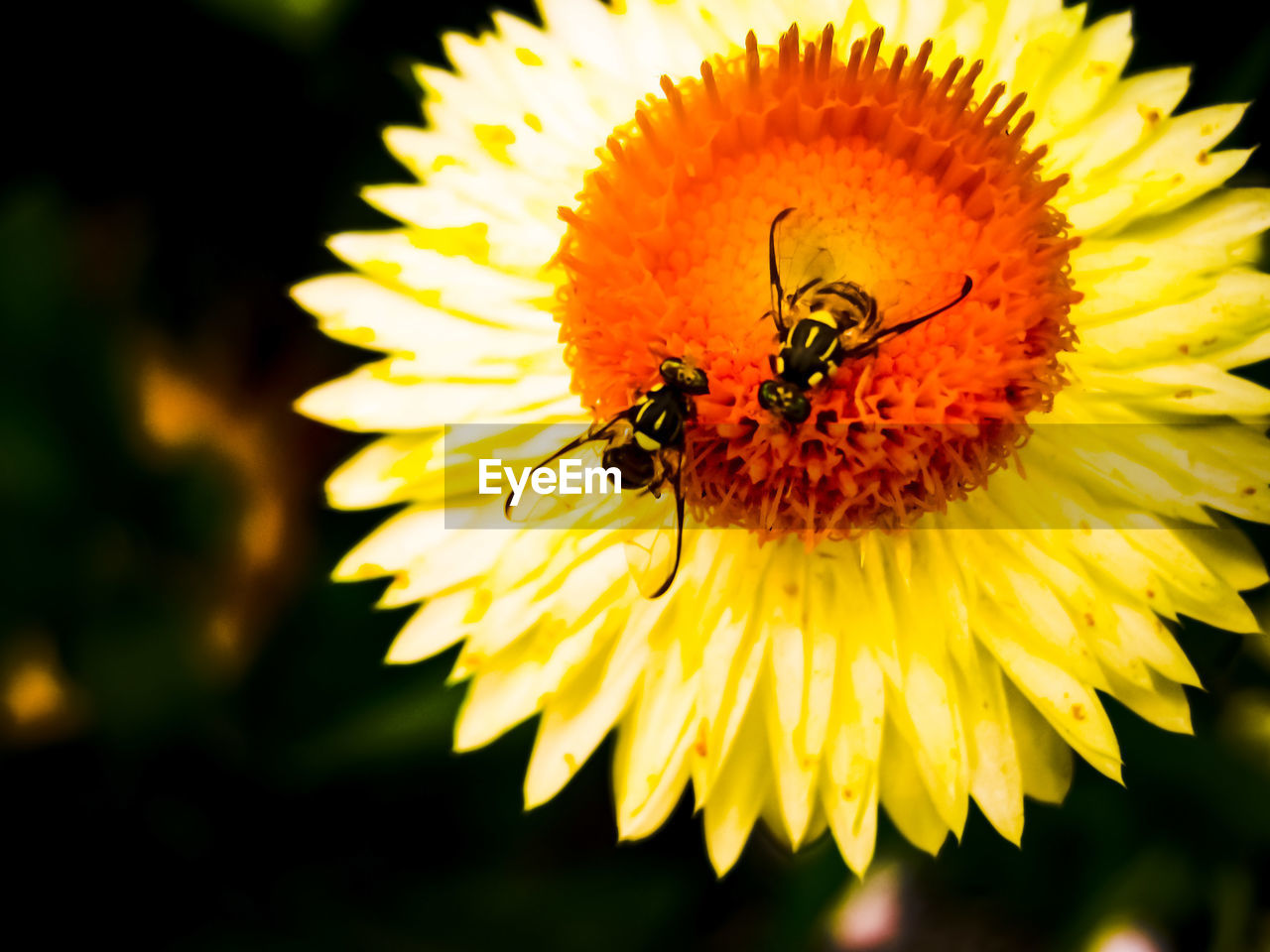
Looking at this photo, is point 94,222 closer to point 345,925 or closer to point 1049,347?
point 345,925

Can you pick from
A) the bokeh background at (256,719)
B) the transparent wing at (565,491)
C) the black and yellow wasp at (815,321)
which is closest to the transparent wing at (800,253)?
the black and yellow wasp at (815,321)

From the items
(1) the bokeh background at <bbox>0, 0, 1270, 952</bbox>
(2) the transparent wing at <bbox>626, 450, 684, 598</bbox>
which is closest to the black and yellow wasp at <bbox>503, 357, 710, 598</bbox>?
(2) the transparent wing at <bbox>626, 450, 684, 598</bbox>

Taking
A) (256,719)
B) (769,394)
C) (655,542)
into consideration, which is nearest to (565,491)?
(655,542)

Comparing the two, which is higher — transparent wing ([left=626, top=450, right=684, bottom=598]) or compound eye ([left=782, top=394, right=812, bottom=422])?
compound eye ([left=782, top=394, right=812, bottom=422])

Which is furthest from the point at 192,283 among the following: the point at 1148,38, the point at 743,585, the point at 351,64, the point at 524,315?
the point at 1148,38

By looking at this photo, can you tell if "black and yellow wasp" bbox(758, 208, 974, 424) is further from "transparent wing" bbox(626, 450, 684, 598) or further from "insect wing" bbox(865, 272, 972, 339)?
"transparent wing" bbox(626, 450, 684, 598)

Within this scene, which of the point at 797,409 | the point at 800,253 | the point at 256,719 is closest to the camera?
the point at 797,409

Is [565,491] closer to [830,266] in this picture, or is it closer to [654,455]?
[654,455]
